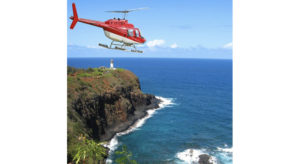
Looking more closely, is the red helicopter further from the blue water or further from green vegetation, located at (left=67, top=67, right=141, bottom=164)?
the blue water

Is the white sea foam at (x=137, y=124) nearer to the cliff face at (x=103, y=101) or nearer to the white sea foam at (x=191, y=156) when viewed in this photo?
the cliff face at (x=103, y=101)

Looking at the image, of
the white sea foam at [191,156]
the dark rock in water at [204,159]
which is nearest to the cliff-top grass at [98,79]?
the white sea foam at [191,156]

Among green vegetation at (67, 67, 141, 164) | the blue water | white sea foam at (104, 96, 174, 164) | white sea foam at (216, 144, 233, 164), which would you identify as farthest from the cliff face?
white sea foam at (216, 144, 233, 164)

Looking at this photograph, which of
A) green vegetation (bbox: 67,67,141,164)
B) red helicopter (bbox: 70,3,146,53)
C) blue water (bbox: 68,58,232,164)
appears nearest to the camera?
red helicopter (bbox: 70,3,146,53)

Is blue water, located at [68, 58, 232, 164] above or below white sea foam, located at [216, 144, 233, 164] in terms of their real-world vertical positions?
above

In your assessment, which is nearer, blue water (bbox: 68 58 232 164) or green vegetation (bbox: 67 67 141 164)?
green vegetation (bbox: 67 67 141 164)

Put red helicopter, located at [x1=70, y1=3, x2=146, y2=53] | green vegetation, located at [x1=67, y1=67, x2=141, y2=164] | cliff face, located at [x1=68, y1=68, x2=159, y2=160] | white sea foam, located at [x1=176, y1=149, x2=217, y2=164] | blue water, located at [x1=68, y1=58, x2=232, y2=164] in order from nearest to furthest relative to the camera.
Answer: red helicopter, located at [x1=70, y1=3, x2=146, y2=53] < green vegetation, located at [x1=67, y1=67, x2=141, y2=164] < white sea foam, located at [x1=176, y1=149, x2=217, y2=164] < blue water, located at [x1=68, y1=58, x2=232, y2=164] < cliff face, located at [x1=68, y1=68, x2=159, y2=160]
